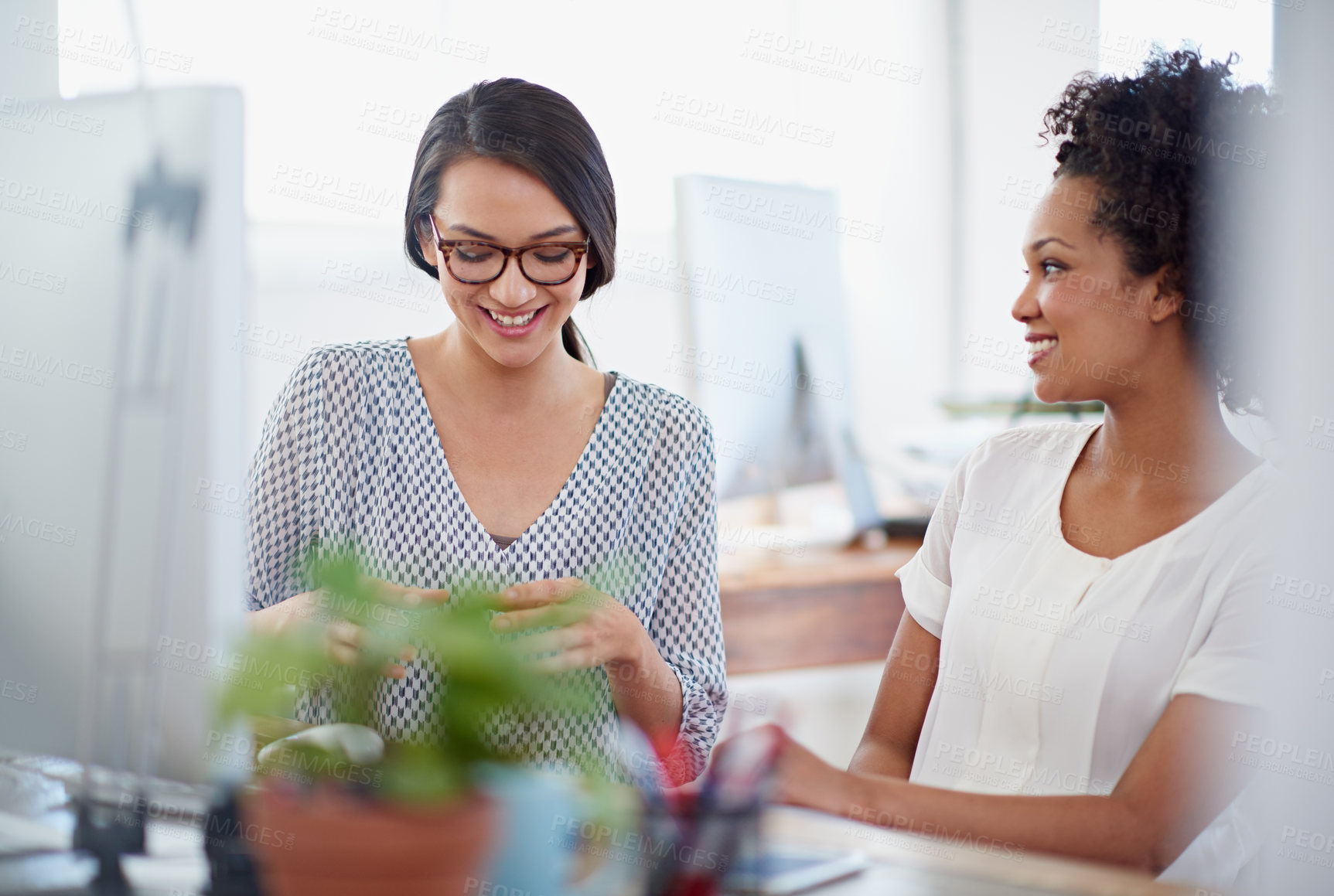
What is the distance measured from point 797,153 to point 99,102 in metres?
2.81

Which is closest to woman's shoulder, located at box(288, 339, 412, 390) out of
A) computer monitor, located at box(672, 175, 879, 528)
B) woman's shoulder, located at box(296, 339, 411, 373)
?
woman's shoulder, located at box(296, 339, 411, 373)

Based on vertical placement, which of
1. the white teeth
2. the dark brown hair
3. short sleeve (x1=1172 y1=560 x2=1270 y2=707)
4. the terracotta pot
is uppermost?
the dark brown hair

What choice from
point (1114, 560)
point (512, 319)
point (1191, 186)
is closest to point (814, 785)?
point (1114, 560)

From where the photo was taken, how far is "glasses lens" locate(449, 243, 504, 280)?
153 centimetres

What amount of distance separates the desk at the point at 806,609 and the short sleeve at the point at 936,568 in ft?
3.59

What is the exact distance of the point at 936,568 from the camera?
160cm

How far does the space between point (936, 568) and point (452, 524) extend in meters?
0.67

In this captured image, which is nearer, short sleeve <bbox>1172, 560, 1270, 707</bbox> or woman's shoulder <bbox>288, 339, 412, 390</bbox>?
short sleeve <bbox>1172, 560, 1270, 707</bbox>

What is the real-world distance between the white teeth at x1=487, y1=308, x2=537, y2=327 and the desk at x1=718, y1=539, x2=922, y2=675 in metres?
1.24

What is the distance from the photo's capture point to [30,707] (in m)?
0.84

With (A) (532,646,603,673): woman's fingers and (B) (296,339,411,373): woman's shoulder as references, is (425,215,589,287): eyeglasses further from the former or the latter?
(A) (532,646,603,673): woman's fingers

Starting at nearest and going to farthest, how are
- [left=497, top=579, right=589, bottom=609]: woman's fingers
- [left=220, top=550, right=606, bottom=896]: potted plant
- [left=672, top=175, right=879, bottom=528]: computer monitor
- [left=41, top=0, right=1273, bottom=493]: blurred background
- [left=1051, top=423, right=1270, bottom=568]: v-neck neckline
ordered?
[left=220, top=550, right=606, bottom=896]: potted plant → [left=497, top=579, right=589, bottom=609]: woman's fingers → [left=1051, top=423, right=1270, bottom=568]: v-neck neckline → [left=41, top=0, right=1273, bottom=493]: blurred background → [left=672, top=175, right=879, bottom=528]: computer monitor

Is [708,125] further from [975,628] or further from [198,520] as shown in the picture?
[198,520]

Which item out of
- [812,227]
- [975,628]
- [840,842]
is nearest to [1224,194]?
[975,628]
